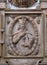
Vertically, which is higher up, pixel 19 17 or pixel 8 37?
pixel 19 17

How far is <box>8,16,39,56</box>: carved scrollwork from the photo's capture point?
5.45m

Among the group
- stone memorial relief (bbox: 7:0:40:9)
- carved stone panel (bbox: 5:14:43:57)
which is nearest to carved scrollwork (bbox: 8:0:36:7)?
stone memorial relief (bbox: 7:0:40:9)

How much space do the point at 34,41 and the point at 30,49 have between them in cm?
20

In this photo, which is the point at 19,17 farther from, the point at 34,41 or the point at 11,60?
the point at 11,60

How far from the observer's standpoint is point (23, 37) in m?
5.48

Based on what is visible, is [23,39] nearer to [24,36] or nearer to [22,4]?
[24,36]

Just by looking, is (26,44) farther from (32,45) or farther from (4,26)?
(4,26)

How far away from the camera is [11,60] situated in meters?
5.41

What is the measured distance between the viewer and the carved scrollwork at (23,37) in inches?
214

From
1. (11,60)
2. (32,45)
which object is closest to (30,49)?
(32,45)

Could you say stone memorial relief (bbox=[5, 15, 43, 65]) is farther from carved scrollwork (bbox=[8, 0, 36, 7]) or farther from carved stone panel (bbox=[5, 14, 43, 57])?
carved scrollwork (bbox=[8, 0, 36, 7])

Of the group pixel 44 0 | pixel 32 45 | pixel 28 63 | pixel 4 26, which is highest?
pixel 44 0

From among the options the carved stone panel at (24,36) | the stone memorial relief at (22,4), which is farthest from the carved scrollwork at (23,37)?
the stone memorial relief at (22,4)

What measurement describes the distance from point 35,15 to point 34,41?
1.95ft
